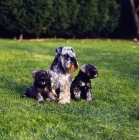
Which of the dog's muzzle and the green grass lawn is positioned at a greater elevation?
the dog's muzzle

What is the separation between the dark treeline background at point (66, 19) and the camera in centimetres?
2111

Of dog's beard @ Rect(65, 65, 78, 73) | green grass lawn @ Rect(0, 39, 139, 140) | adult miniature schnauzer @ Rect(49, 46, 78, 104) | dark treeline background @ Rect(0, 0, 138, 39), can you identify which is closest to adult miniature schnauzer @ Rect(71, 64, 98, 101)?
green grass lawn @ Rect(0, 39, 139, 140)

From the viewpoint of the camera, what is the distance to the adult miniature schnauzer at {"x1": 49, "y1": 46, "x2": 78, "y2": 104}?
19.8ft

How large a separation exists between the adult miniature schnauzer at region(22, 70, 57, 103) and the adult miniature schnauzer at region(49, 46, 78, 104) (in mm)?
79

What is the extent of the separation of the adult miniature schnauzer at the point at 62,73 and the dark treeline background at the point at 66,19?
15.2 m

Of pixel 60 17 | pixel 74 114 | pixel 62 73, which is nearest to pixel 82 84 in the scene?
pixel 62 73

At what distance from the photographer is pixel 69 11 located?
23.2 metres

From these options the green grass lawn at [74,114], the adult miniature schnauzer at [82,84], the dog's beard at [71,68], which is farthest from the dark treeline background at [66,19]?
the dog's beard at [71,68]

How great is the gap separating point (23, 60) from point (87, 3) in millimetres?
13514

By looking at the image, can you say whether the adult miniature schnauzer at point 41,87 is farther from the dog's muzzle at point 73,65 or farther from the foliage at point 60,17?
the foliage at point 60,17

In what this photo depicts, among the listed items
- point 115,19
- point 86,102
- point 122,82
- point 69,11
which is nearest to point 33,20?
point 69,11

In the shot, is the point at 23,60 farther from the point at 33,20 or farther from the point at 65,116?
the point at 33,20

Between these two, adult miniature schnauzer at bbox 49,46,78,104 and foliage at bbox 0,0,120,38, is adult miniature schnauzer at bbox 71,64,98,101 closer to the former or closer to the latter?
adult miniature schnauzer at bbox 49,46,78,104

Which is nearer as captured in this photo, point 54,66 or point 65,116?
point 65,116
